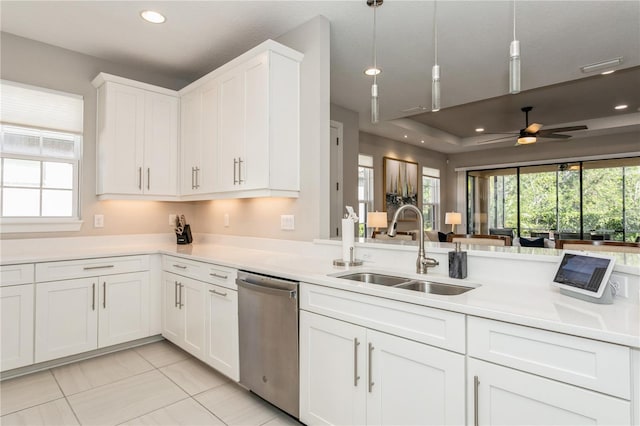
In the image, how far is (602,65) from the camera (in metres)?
3.53

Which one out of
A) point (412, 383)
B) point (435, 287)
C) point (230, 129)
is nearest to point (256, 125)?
point (230, 129)

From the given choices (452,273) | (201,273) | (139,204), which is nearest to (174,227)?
(139,204)

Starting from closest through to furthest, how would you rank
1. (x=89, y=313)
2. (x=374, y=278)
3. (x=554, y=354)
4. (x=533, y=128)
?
(x=554, y=354) < (x=374, y=278) < (x=89, y=313) < (x=533, y=128)

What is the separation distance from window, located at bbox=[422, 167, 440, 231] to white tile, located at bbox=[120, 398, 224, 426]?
23.4 feet

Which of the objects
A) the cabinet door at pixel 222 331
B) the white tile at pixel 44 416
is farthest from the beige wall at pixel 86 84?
the cabinet door at pixel 222 331

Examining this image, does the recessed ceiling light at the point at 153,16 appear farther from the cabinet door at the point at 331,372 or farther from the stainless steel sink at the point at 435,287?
the stainless steel sink at the point at 435,287

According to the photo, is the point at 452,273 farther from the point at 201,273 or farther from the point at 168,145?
the point at 168,145

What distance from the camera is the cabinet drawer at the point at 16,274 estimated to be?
2.50 metres

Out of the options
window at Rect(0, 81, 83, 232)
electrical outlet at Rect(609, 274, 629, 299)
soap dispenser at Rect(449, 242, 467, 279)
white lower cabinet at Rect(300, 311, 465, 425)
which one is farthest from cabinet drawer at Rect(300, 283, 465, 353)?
window at Rect(0, 81, 83, 232)

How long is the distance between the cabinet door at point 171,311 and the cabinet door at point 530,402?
2399 millimetres

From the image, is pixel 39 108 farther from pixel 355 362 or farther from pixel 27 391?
pixel 355 362

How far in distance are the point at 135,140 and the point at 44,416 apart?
235 cm

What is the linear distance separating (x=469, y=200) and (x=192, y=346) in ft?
26.7

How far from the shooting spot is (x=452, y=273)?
184cm
